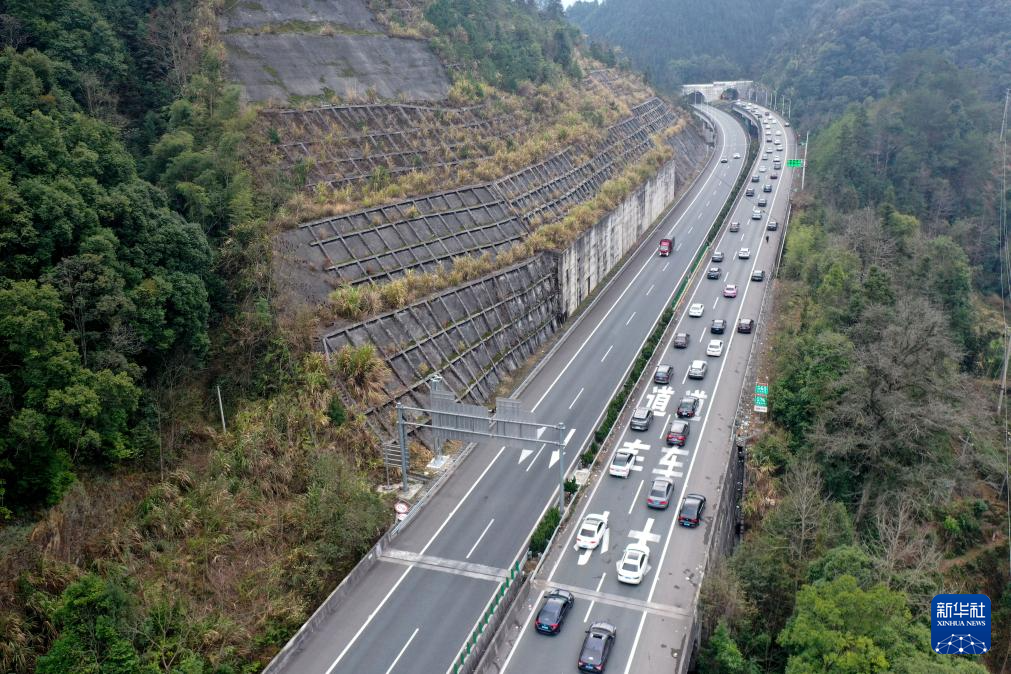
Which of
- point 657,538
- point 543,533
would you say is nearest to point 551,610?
point 543,533

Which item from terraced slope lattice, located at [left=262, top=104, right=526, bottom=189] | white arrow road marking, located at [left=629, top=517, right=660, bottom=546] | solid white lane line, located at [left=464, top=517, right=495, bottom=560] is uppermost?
terraced slope lattice, located at [left=262, top=104, right=526, bottom=189]

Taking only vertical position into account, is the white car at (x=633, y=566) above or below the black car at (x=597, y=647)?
above

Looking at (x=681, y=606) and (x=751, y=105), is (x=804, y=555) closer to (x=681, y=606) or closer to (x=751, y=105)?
(x=681, y=606)

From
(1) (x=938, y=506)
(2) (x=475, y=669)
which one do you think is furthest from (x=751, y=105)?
(2) (x=475, y=669)

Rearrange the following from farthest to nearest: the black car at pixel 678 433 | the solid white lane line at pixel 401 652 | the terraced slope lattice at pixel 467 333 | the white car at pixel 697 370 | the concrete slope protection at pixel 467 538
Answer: the white car at pixel 697 370
the terraced slope lattice at pixel 467 333
the black car at pixel 678 433
the concrete slope protection at pixel 467 538
the solid white lane line at pixel 401 652

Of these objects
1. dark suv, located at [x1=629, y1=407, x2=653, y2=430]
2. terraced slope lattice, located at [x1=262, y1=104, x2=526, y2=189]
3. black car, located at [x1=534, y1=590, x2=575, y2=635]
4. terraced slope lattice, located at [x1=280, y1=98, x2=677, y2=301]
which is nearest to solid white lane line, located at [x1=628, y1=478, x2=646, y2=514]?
dark suv, located at [x1=629, y1=407, x2=653, y2=430]

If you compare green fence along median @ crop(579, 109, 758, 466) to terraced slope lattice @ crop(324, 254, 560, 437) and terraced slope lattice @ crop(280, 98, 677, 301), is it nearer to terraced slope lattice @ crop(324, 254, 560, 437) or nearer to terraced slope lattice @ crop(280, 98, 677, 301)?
terraced slope lattice @ crop(324, 254, 560, 437)

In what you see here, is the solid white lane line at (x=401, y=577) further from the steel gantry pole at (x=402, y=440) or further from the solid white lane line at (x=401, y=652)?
the steel gantry pole at (x=402, y=440)

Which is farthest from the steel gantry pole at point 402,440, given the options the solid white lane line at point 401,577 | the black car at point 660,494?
the black car at point 660,494
